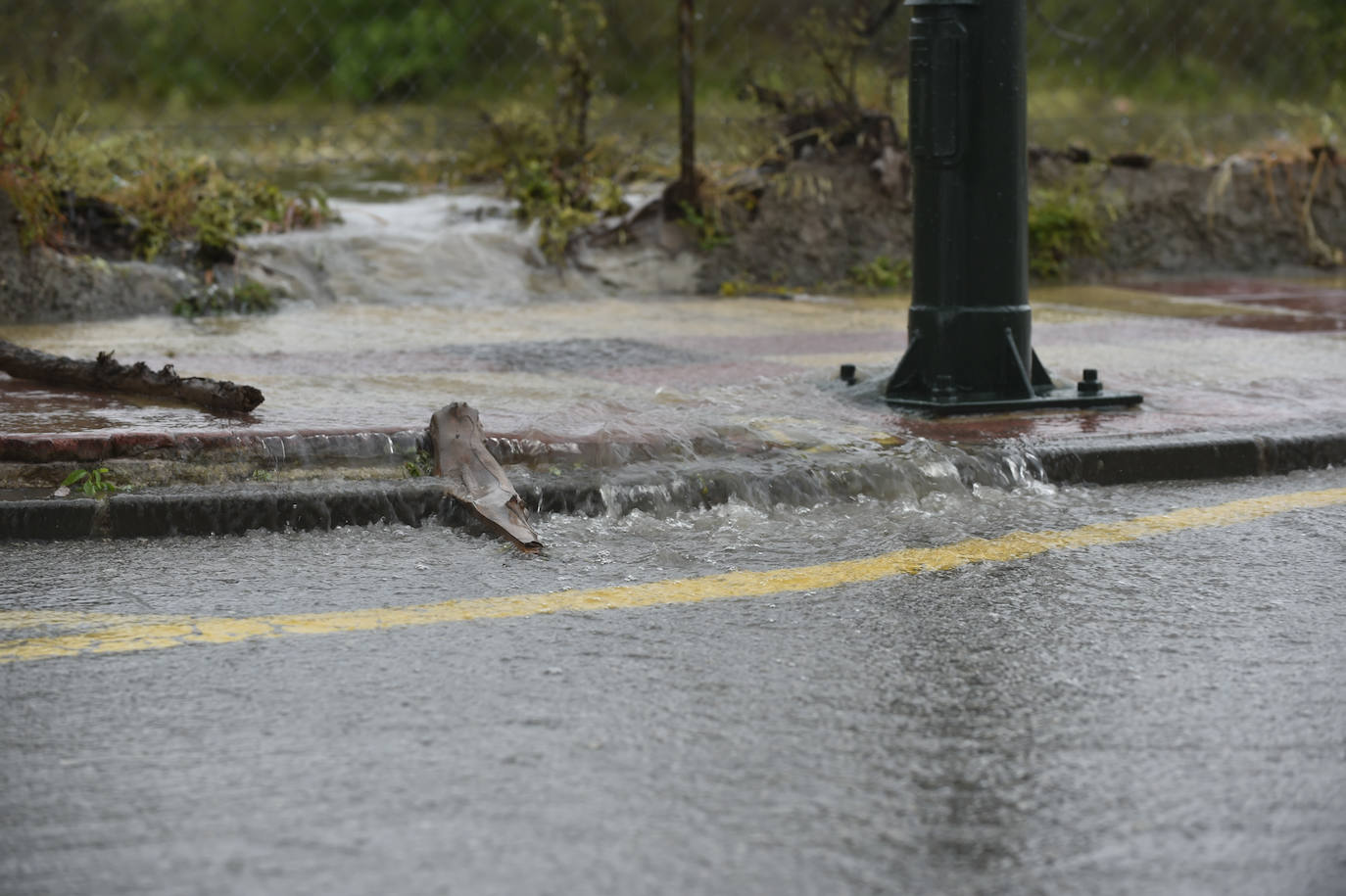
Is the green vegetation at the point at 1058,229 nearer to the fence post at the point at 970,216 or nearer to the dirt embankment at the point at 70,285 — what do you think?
the fence post at the point at 970,216

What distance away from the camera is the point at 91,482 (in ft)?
12.7

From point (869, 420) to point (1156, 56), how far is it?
711 cm

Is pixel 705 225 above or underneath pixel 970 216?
above

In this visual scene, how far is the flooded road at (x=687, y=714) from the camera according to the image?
82.0 inches

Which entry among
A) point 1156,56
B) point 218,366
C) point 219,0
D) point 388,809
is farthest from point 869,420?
point 1156,56

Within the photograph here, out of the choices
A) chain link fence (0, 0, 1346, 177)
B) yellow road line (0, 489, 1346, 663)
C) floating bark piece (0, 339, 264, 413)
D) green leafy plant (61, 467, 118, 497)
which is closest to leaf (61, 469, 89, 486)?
green leafy plant (61, 467, 118, 497)

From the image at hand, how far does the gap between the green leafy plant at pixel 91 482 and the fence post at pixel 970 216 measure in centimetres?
231

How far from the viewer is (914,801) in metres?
2.27

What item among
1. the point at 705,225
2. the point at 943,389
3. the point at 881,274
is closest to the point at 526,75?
the point at 705,225

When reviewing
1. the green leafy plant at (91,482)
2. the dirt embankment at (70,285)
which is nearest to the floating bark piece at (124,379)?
the green leafy plant at (91,482)

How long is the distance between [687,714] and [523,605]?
714 millimetres

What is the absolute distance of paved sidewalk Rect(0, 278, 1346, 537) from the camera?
4074 millimetres

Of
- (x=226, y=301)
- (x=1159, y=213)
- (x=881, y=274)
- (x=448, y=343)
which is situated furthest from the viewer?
(x=1159, y=213)

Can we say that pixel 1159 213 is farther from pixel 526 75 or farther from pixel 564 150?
pixel 526 75
